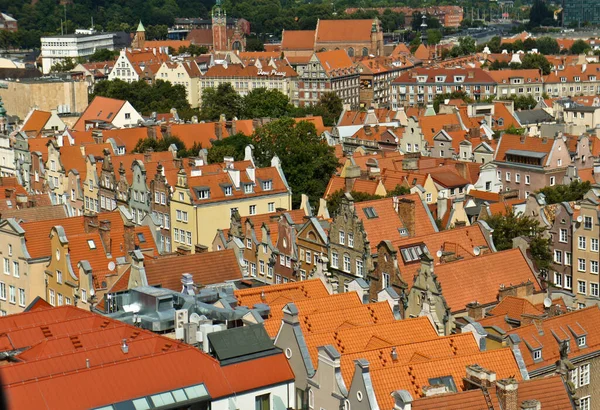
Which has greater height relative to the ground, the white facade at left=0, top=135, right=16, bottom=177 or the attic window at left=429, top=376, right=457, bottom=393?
the attic window at left=429, top=376, right=457, bottom=393

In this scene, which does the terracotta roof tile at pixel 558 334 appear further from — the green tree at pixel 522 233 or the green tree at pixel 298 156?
the green tree at pixel 298 156

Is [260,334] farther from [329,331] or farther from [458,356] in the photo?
[458,356]

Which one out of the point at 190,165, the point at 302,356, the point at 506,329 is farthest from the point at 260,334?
the point at 190,165

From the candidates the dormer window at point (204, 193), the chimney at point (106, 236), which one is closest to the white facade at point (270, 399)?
the chimney at point (106, 236)

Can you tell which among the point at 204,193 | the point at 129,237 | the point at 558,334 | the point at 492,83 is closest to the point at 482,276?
the point at 558,334

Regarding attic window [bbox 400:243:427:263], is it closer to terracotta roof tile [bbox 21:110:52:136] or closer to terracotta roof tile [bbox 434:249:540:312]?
terracotta roof tile [bbox 434:249:540:312]

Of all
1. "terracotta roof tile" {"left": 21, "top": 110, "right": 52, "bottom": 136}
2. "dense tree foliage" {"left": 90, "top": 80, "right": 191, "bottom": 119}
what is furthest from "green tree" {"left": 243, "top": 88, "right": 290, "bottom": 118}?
"terracotta roof tile" {"left": 21, "top": 110, "right": 52, "bottom": 136}
